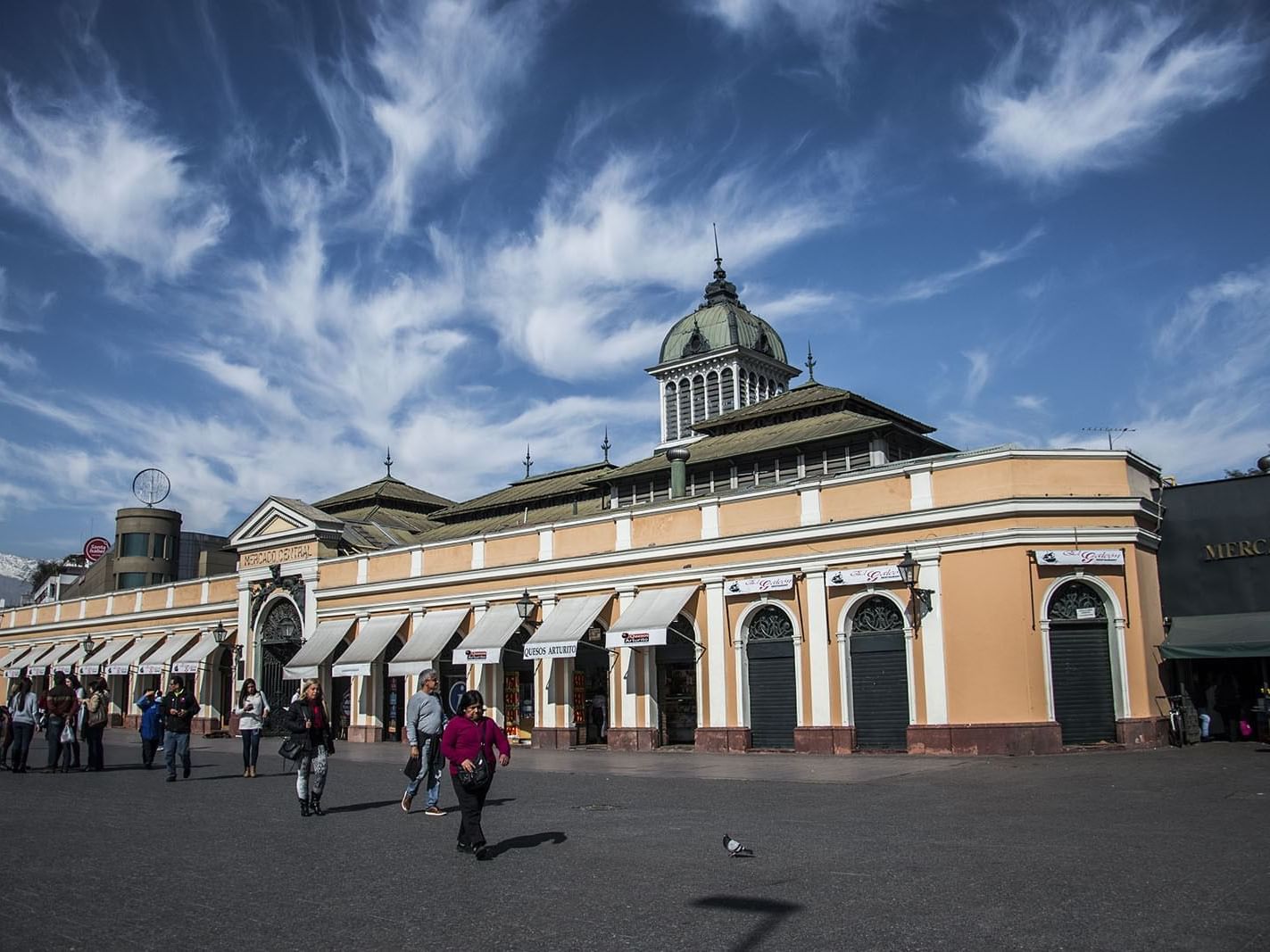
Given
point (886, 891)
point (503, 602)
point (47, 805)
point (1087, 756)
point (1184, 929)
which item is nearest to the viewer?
point (1184, 929)

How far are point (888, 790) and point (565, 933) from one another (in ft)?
30.9

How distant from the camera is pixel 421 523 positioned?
45.5 m

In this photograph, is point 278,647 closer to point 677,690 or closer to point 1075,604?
point 677,690

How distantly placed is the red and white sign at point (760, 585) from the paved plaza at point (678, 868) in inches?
331

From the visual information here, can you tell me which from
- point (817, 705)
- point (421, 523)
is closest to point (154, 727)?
point (817, 705)

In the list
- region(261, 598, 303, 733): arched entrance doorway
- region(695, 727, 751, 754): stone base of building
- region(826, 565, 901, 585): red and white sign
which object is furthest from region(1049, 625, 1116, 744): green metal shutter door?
region(261, 598, 303, 733): arched entrance doorway

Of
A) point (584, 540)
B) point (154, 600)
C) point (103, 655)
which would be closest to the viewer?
point (584, 540)

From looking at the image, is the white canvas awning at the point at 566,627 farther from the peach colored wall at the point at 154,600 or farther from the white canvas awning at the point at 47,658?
the white canvas awning at the point at 47,658

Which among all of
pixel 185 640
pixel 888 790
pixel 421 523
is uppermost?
pixel 421 523

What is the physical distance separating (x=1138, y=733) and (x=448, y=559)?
1971 centimetres

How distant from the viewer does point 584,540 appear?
2981 centimetres

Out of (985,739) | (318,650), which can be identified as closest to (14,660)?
(318,650)

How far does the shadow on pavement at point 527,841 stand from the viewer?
416 inches

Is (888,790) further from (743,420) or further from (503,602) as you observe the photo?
(743,420)
